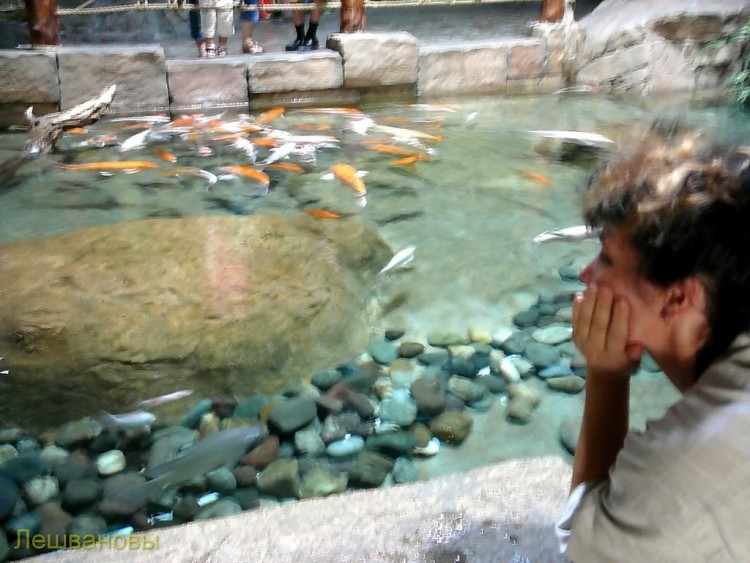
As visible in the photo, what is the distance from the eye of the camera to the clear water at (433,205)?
3.16 meters

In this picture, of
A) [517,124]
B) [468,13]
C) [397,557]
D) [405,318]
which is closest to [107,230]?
[405,318]

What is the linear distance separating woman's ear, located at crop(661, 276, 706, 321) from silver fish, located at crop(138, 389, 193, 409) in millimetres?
1990

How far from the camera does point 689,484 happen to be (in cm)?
89

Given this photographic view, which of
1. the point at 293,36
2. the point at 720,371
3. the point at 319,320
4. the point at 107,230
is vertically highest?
the point at 293,36

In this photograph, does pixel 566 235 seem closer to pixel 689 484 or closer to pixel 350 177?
pixel 350 177

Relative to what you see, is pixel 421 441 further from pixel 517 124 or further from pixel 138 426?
pixel 517 124

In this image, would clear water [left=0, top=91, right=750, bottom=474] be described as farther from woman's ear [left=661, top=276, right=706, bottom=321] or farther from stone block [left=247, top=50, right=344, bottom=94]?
→ woman's ear [left=661, top=276, right=706, bottom=321]

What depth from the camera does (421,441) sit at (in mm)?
2357

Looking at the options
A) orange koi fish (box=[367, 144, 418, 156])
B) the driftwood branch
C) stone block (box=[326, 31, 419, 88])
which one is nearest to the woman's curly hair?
orange koi fish (box=[367, 144, 418, 156])

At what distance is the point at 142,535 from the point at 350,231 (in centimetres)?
236

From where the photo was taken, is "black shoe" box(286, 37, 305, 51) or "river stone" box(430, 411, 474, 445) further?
"black shoe" box(286, 37, 305, 51)

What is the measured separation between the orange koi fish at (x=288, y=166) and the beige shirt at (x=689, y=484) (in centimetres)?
417

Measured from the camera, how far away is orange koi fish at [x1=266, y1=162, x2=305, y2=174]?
16.2 feet

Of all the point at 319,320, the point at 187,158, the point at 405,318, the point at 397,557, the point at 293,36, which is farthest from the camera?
the point at 293,36
